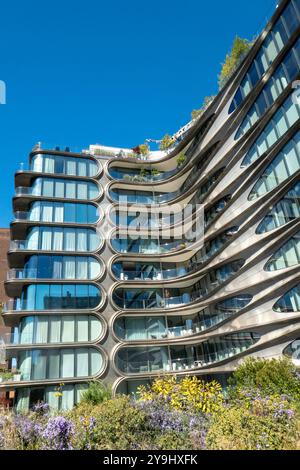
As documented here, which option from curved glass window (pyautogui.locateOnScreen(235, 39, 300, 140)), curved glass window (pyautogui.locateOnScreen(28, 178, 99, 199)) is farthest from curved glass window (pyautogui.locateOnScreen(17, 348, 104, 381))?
curved glass window (pyautogui.locateOnScreen(235, 39, 300, 140))

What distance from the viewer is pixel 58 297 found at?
28.1 m

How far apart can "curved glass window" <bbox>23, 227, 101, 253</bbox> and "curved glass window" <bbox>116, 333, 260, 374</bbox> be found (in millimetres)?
9724

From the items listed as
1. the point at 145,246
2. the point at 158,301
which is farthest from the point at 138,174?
the point at 158,301

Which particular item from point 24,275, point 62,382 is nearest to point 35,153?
point 24,275

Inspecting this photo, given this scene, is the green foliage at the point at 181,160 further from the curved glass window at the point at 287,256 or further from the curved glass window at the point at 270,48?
the curved glass window at the point at 287,256

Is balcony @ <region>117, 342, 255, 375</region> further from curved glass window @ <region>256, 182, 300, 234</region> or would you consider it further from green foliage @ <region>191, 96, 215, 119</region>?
green foliage @ <region>191, 96, 215, 119</region>

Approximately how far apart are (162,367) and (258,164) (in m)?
18.1

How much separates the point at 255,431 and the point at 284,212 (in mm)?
14867

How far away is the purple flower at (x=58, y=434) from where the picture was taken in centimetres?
848

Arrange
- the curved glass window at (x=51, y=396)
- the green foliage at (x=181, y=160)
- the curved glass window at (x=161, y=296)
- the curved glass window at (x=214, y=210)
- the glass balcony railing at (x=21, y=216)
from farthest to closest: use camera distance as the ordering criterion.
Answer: the green foliage at (x=181, y=160), the glass balcony railing at (x=21, y=216), the curved glass window at (x=161, y=296), the curved glass window at (x=214, y=210), the curved glass window at (x=51, y=396)

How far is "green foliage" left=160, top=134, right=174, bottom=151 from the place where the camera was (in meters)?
39.0

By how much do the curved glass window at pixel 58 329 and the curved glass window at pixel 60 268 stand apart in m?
3.38

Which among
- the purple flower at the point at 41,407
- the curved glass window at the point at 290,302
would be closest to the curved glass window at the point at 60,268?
the purple flower at the point at 41,407

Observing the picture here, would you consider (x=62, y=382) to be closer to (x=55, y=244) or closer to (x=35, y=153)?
(x=55, y=244)
